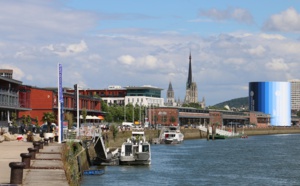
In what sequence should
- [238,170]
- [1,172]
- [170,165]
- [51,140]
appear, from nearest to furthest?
[1,172] < [51,140] < [238,170] < [170,165]

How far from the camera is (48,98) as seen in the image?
13400 cm

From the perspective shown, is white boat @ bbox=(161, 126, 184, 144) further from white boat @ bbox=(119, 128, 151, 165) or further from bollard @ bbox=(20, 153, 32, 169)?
bollard @ bbox=(20, 153, 32, 169)

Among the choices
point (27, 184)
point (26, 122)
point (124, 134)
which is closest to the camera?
point (27, 184)

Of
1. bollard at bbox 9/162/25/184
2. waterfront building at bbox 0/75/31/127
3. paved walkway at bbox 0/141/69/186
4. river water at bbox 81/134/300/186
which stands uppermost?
waterfront building at bbox 0/75/31/127

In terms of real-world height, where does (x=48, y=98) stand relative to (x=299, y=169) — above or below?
above

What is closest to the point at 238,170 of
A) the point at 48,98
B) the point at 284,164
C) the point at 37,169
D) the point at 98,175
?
the point at 284,164

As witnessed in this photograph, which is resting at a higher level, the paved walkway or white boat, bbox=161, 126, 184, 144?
the paved walkway

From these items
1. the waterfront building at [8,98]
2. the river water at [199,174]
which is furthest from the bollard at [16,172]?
the waterfront building at [8,98]

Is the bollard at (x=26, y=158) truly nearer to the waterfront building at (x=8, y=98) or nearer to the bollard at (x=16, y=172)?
the bollard at (x=16, y=172)

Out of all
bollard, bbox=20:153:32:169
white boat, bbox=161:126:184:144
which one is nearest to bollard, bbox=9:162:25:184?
bollard, bbox=20:153:32:169

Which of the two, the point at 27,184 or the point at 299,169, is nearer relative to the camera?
the point at 27,184

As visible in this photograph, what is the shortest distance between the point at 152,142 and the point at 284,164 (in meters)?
66.4

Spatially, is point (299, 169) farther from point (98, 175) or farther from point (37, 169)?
point (37, 169)

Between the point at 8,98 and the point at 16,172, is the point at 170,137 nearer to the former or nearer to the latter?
the point at 8,98
